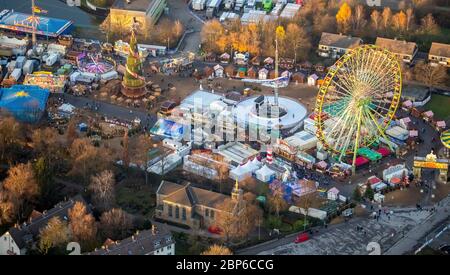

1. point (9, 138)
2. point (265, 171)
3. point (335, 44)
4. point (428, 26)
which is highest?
point (428, 26)

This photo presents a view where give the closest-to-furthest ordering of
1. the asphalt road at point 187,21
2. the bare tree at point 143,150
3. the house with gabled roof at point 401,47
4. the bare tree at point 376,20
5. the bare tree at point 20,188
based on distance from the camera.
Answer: the bare tree at point 20,188, the bare tree at point 143,150, the house with gabled roof at point 401,47, the asphalt road at point 187,21, the bare tree at point 376,20

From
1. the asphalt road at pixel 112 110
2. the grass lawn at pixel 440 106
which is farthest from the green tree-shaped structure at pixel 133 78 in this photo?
the grass lawn at pixel 440 106

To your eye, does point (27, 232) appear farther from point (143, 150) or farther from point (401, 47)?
point (401, 47)

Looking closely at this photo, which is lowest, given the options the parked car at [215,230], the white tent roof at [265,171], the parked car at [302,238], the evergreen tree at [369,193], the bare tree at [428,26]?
the parked car at [215,230]

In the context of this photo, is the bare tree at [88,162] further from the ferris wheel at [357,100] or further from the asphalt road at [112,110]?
the ferris wheel at [357,100]

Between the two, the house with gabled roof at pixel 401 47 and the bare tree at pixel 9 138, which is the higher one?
the house with gabled roof at pixel 401 47

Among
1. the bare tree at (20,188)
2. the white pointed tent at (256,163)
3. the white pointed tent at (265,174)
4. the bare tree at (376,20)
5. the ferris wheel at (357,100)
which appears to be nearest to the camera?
the bare tree at (20,188)

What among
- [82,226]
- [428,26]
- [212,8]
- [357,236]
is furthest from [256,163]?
[212,8]

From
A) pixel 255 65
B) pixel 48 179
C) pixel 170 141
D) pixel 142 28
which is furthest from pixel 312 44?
pixel 48 179
